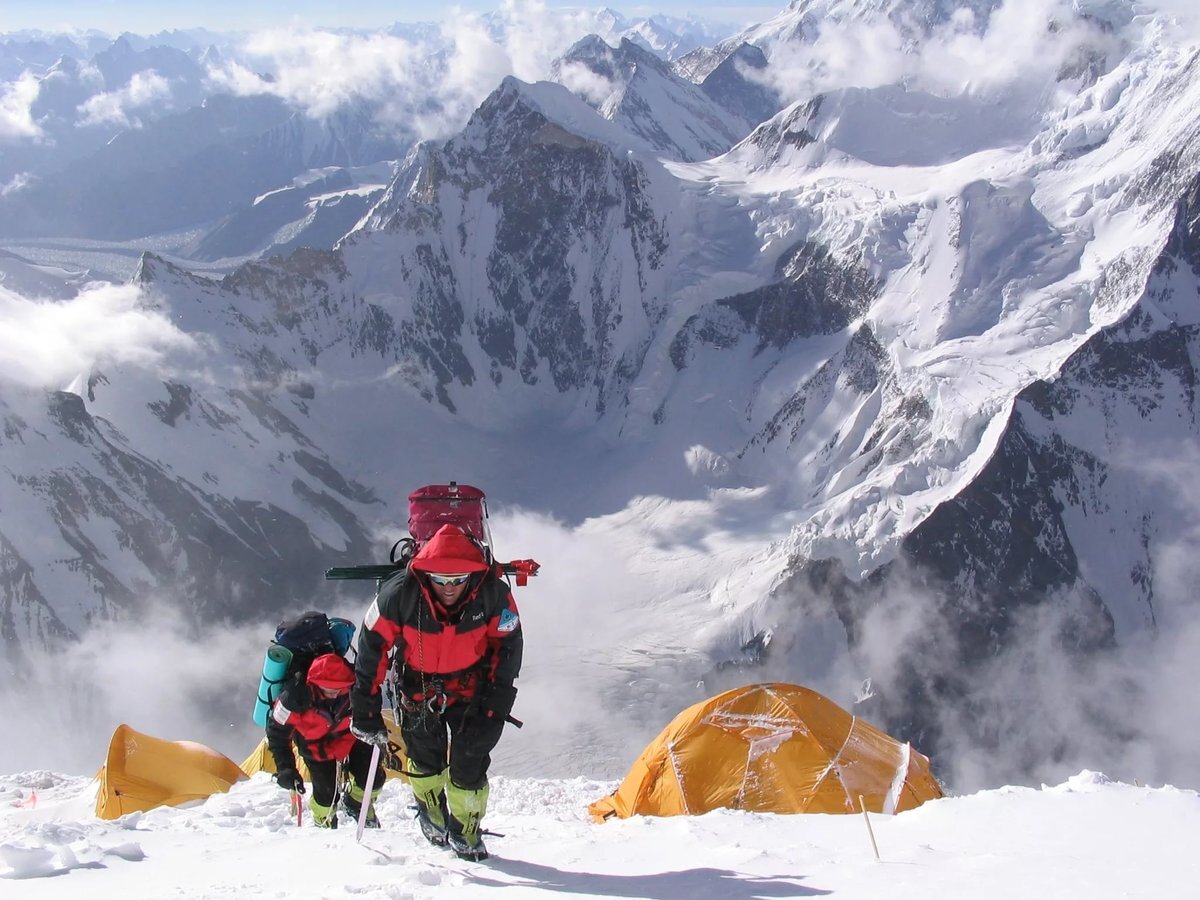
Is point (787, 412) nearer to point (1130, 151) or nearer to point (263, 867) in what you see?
point (1130, 151)

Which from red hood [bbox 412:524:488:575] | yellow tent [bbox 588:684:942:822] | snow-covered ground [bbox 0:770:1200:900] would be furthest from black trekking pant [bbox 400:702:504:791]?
yellow tent [bbox 588:684:942:822]

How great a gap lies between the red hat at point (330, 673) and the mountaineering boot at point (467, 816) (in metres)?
3.48

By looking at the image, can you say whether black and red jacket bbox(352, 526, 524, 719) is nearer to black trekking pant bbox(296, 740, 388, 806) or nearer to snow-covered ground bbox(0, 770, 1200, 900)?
snow-covered ground bbox(0, 770, 1200, 900)

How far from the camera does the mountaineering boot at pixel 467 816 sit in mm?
12352

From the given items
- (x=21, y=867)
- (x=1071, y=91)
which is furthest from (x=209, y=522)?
(x=1071, y=91)

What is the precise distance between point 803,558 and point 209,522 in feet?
261

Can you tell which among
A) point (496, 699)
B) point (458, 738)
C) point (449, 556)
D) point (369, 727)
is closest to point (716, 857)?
point (496, 699)

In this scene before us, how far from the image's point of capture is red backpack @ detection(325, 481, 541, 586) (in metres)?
12.9

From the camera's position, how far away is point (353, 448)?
7160 inches

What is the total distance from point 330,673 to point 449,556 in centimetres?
518

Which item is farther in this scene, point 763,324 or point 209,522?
point 763,324

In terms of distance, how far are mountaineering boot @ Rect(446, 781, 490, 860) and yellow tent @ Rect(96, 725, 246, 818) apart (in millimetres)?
16489

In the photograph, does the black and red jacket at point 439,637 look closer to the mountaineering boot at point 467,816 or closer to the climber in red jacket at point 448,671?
the climber in red jacket at point 448,671

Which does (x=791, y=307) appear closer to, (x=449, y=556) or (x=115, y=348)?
(x=115, y=348)
